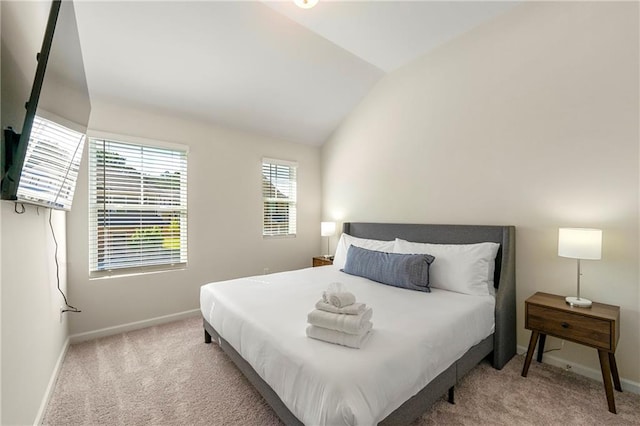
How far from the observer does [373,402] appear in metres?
1.20

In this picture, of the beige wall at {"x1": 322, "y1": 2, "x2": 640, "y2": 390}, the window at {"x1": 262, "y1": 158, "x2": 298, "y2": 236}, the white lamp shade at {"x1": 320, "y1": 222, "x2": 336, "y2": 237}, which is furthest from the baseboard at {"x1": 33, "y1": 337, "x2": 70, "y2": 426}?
the beige wall at {"x1": 322, "y1": 2, "x2": 640, "y2": 390}

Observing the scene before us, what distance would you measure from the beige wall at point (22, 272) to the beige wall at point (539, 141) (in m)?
3.29

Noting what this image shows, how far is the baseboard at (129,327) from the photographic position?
2.74 meters

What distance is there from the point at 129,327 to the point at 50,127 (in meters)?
2.45

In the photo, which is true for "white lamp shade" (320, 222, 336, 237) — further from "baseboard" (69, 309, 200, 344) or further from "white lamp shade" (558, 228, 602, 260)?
"white lamp shade" (558, 228, 602, 260)

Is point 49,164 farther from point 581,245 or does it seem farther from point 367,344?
point 581,245

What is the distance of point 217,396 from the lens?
1920 mm

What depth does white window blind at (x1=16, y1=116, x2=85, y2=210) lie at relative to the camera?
127 centimetres

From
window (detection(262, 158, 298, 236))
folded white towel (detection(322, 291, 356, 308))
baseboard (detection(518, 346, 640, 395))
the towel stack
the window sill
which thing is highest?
window (detection(262, 158, 298, 236))

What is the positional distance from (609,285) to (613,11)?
2.08m

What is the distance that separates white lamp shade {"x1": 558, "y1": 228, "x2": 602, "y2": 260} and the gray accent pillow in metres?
0.96

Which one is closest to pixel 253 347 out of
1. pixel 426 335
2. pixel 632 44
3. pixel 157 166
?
pixel 426 335

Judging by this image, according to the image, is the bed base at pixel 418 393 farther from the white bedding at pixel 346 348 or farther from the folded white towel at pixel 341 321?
the folded white towel at pixel 341 321

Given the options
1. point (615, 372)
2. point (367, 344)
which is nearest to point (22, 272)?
point (367, 344)
